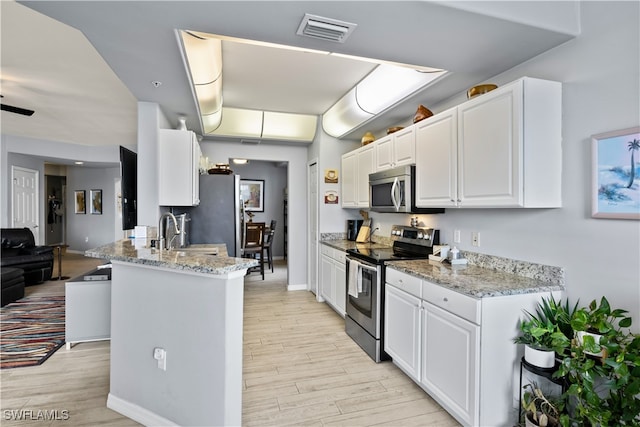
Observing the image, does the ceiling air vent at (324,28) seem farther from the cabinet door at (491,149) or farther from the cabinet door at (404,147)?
the cabinet door at (404,147)

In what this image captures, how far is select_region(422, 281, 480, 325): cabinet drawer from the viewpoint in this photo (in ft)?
6.16

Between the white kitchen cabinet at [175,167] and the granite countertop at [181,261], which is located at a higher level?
the white kitchen cabinet at [175,167]

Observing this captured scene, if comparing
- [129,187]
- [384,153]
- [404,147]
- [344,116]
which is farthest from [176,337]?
[344,116]

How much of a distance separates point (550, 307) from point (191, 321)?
207 centimetres

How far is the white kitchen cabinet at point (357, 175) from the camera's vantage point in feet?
13.2

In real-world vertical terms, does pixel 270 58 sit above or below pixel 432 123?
above

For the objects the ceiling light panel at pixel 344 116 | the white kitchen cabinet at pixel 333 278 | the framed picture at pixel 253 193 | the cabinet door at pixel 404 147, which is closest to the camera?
the cabinet door at pixel 404 147

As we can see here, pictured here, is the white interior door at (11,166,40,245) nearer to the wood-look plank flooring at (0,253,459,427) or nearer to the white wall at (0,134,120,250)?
the white wall at (0,134,120,250)

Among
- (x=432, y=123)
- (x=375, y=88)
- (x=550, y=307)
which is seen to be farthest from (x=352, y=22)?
(x=550, y=307)

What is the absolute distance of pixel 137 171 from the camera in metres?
3.22

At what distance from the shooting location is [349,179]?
4.54 metres

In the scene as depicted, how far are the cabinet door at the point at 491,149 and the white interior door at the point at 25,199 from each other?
7.96 meters

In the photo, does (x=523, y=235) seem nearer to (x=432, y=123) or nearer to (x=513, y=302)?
(x=513, y=302)

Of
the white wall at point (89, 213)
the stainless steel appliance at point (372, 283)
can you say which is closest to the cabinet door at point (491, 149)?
the stainless steel appliance at point (372, 283)
